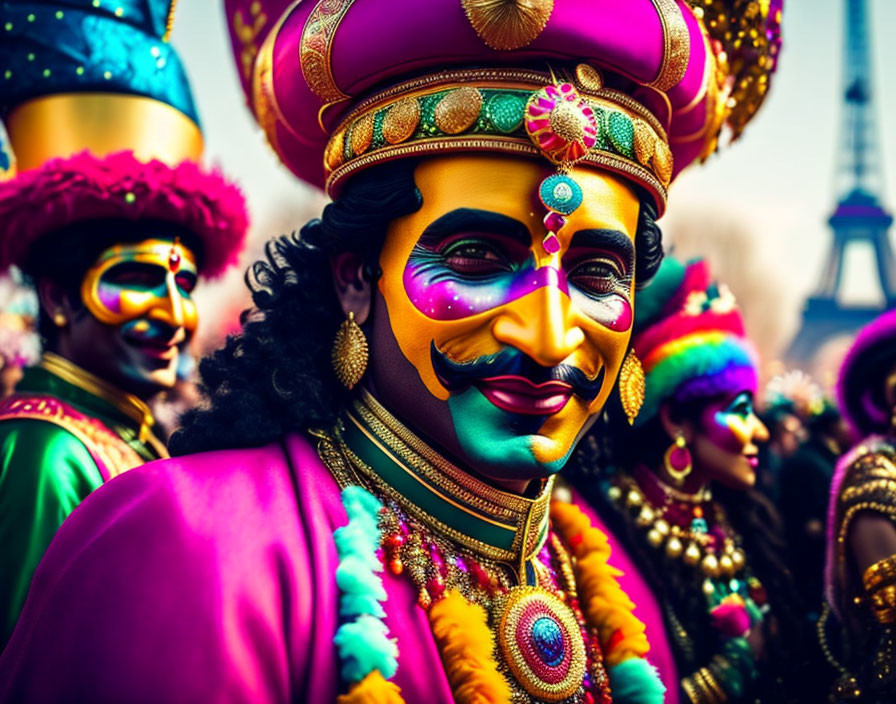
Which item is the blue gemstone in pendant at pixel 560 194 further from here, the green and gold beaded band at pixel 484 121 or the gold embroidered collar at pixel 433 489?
the gold embroidered collar at pixel 433 489

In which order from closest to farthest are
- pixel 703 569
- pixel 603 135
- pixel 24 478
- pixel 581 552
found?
pixel 603 135 < pixel 581 552 < pixel 24 478 < pixel 703 569

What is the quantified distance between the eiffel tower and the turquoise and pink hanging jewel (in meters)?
34.1

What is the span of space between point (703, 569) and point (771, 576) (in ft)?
2.37

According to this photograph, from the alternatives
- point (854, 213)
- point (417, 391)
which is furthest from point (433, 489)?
point (854, 213)

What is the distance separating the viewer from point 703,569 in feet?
15.1

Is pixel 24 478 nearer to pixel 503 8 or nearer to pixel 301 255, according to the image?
pixel 301 255

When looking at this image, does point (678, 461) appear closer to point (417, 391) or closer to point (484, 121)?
point (417, 391)

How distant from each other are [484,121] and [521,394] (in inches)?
31.3

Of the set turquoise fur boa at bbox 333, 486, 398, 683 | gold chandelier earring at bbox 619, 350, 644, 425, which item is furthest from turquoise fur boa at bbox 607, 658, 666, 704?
turquoise fur boa at bbox 333, 486, 398, 683

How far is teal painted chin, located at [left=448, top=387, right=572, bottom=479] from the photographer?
2576 mm

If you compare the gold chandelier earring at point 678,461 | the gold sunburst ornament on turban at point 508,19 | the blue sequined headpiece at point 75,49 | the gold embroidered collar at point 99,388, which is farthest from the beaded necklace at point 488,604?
the blue sequined headpiece at point 75,49

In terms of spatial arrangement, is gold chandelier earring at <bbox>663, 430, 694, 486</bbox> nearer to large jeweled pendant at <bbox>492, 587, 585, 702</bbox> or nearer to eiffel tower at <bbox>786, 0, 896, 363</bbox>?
large jeweled pendant at <bbox>492, 587, 585, 702</bbox>

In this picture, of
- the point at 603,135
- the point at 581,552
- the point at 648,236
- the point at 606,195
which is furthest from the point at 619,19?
the point at 581,552

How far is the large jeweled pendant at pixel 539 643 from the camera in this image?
2650 mm
